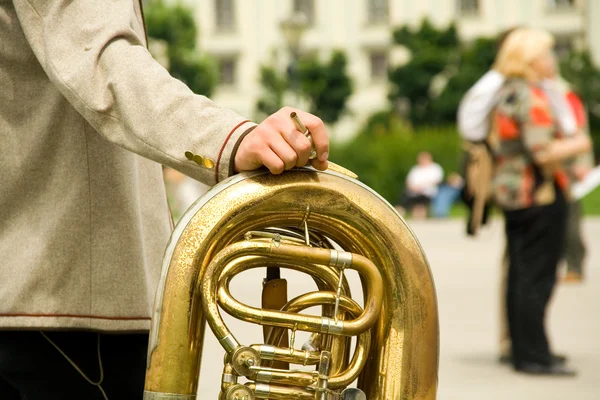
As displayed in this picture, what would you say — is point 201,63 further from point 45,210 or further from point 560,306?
point 45,210

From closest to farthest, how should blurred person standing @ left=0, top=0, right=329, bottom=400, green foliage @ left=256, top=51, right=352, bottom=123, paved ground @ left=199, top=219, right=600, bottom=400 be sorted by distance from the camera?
blurred person standing @ left=0, top=0, right=329, bottom=400 → paved ground @ left=199, top=219, right=600, bottom=400 → green foliage @ left=256, top=51, right=352, bottom=123

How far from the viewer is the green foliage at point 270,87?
4388 cm

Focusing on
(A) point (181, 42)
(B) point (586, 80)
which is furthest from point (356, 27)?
(A) point (181, 42)

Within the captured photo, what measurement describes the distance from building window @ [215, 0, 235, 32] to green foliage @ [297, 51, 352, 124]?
9.81m

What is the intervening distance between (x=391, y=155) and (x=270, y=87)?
1525 centimetres

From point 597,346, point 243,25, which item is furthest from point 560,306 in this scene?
point 243,25

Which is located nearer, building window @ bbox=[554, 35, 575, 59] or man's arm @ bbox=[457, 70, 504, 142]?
man's arm @ bbox=[457, 70, 504, 142]

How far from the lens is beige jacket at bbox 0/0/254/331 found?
1876 millimetres

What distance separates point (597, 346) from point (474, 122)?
1807mm

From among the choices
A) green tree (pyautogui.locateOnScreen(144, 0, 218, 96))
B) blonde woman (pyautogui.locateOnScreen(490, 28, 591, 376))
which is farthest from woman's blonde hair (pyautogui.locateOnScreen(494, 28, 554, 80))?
green tree (pyautogui.locateOnScreen(144, 0, 218, 96))

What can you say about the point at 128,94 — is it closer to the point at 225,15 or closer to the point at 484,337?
the point at 484,337

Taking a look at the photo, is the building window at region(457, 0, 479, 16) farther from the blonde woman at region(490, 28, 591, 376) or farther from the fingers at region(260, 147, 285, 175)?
the fingers at region(260, 147, 285, 175)

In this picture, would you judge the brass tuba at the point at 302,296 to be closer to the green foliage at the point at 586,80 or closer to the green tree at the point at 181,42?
the green tree at the point at 181,42

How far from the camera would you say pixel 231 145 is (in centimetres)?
176
